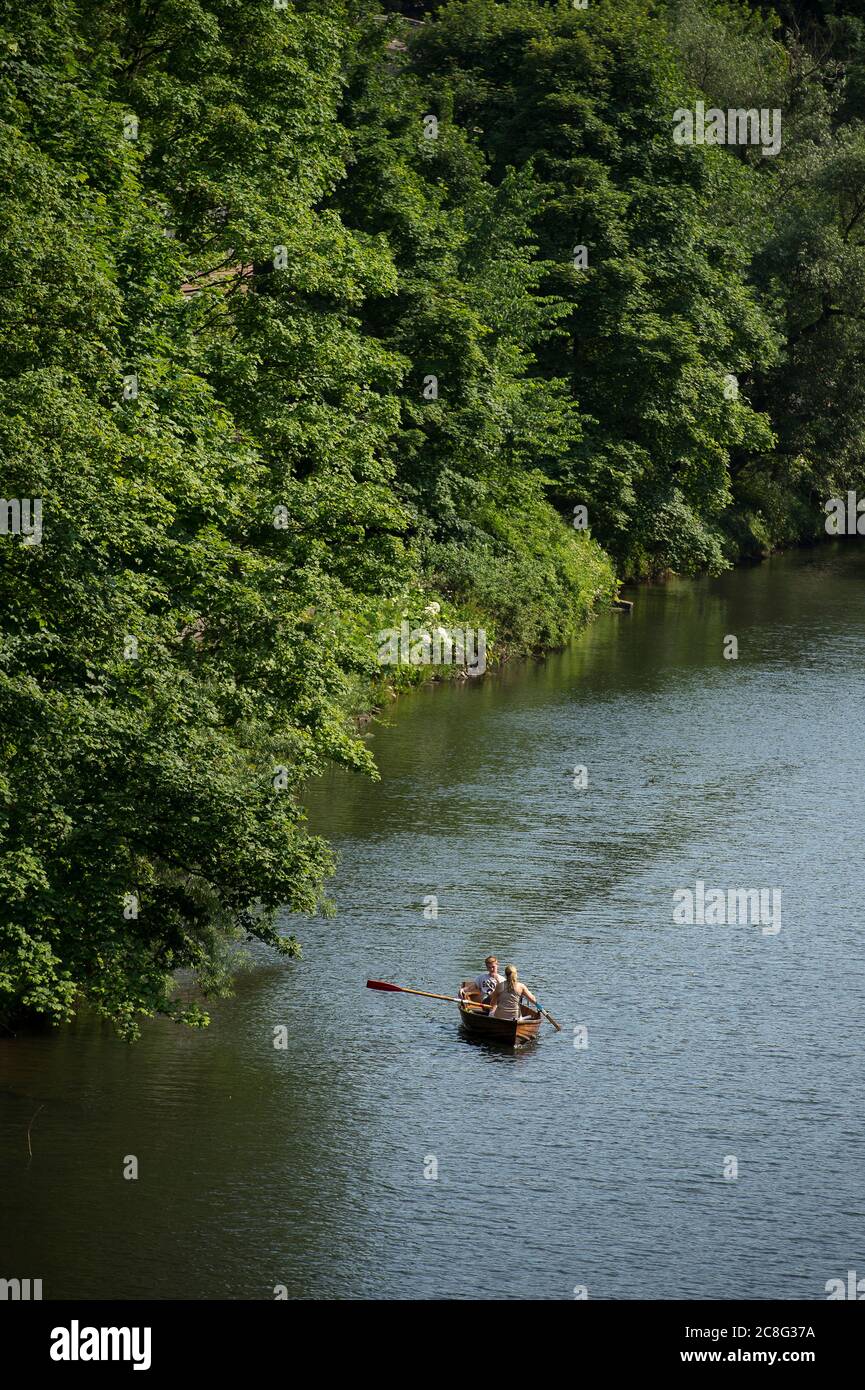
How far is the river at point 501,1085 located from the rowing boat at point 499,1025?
0.25m

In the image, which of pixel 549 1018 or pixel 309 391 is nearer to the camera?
pixel 549 1018

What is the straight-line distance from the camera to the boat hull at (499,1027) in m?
23.1

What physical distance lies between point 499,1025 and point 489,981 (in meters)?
0.81

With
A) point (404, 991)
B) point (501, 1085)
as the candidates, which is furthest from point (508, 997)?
point (404, 991)

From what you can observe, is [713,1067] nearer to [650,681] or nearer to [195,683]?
[195,683]

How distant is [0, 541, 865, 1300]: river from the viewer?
17953 millimetres

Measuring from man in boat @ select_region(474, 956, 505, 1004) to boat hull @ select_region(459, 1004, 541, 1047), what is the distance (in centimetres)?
39

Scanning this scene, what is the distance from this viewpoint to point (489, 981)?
77.9 ft

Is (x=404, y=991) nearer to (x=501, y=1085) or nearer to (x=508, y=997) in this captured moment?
(x=508, y=997)
